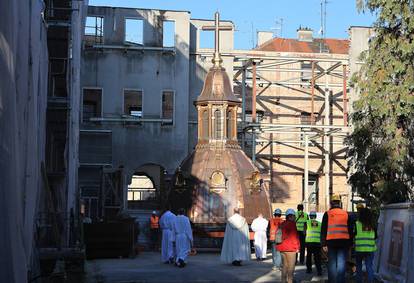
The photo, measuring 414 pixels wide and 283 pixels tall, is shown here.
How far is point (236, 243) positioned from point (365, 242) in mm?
7464

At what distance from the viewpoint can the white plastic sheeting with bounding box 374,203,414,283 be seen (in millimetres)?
10964

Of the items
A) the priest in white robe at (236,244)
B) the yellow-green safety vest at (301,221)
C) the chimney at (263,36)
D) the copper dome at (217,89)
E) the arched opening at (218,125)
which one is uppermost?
the chimney at (263,36)

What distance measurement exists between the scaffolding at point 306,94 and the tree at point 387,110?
19993 millimetres

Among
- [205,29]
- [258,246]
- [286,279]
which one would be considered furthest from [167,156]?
[286,279]

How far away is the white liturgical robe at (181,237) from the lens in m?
21.0

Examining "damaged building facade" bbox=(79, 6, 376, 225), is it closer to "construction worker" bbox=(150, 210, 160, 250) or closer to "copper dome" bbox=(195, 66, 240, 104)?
"construction worker" bbox=(150, 210, 160, 250)

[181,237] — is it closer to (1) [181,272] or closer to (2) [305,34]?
(1) [181,272]

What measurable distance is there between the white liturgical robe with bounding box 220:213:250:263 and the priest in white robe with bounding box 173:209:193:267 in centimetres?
108

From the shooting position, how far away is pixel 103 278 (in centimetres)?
1708

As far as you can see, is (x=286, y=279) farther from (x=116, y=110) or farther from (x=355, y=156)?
(x=116, y=110)

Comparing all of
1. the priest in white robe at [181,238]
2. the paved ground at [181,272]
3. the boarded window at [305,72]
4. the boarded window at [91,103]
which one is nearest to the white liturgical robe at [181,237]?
the priest in white robe at [181,238]

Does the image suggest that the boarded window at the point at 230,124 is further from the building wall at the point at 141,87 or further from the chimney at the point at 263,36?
the chimney at the point at 263,36

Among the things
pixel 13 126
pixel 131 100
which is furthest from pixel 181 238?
pixel 131 100

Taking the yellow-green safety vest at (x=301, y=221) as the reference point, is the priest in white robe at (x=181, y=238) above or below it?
below
